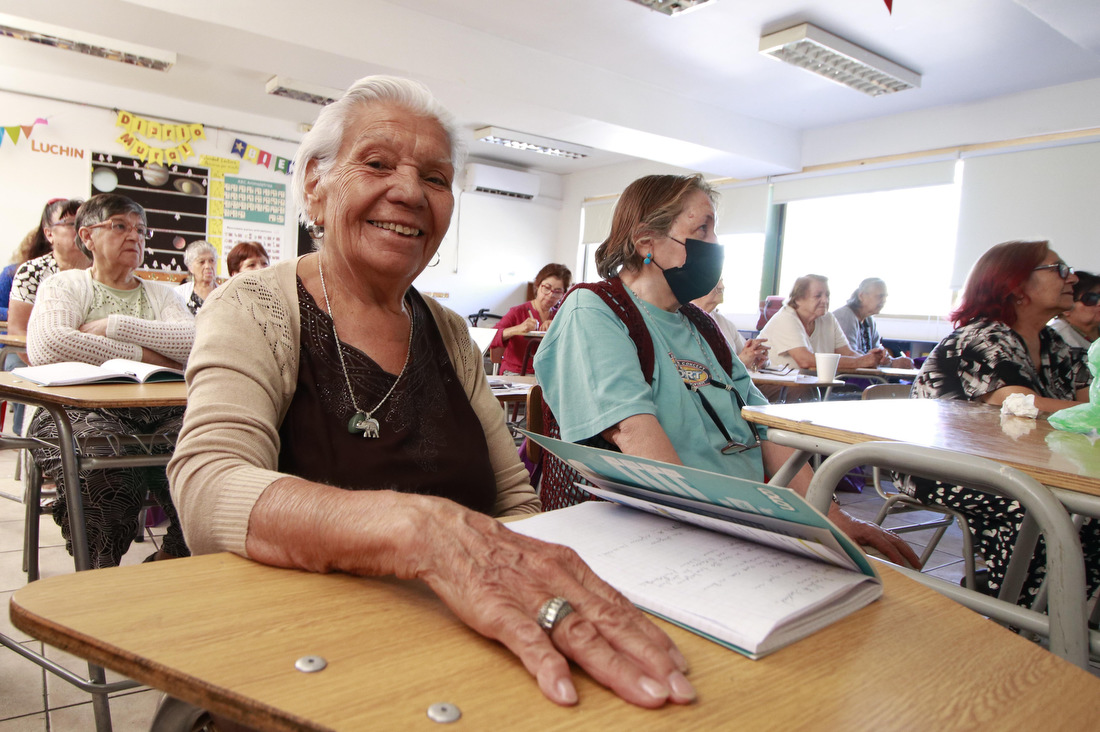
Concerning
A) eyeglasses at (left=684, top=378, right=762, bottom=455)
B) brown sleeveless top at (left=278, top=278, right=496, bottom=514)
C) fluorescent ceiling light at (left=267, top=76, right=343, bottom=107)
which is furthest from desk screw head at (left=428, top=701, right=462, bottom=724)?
fluorescent ceiling light at (left=267, top=76, right=343, bottom=107)

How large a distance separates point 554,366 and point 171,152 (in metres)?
7.25

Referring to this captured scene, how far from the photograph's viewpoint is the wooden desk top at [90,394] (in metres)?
1.50

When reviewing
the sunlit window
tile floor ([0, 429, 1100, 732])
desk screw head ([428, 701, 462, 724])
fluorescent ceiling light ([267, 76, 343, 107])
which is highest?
fluorescent ceiling light ([267, 76, 343, 107])

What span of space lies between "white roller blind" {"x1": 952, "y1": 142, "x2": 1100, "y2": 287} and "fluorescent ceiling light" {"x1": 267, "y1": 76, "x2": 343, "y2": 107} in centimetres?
573

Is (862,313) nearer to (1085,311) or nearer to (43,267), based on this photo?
(1085,311)

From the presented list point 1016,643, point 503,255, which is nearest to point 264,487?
point 1016,643

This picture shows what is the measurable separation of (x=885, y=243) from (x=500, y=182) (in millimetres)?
4916

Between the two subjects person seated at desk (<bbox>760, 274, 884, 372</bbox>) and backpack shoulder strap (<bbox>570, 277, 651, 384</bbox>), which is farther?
person seated at desk (<bbox>760, 274, 884, 372</bbox>)

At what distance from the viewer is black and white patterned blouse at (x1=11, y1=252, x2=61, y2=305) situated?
3592 millimetres

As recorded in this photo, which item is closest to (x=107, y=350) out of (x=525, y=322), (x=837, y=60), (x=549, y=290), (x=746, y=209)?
(x=525, y=322)

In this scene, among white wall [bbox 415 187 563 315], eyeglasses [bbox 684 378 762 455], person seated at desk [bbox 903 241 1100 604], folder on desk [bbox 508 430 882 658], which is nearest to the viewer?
folder on desk [bbox 508 430 882 658]

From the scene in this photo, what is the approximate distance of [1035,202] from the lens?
19.3 ft

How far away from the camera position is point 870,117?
687 cm

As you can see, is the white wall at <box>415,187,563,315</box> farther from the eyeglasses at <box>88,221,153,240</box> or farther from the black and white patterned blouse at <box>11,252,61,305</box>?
the eyeglasses at <box>88,221,153,240</box>
